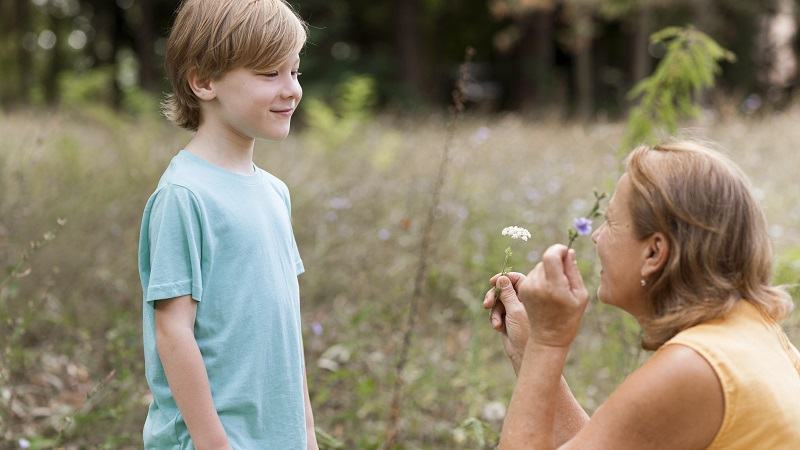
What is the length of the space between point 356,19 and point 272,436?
21303 mm

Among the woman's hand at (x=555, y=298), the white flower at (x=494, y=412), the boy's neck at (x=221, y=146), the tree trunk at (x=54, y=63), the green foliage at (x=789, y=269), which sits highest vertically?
the boy's neck at (x=221, y=146)

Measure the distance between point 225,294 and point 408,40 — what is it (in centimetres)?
1885

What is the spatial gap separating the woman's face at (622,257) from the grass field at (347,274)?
25.2 inches

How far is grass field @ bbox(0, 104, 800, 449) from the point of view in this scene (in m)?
3.52

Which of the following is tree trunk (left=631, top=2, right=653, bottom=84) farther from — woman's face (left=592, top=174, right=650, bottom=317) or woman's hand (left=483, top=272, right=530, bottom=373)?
woman's face (left=592, top=174, right=650, bottom=317)

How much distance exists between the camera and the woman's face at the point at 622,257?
173 centimetres

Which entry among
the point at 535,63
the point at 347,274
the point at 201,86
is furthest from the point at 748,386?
the point at 535,63

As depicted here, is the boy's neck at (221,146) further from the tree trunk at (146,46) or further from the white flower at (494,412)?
the tree trunk at (146,46)

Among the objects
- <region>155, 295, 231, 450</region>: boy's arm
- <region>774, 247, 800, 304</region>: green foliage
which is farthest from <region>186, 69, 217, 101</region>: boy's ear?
<region>774, 247, 800, 304</region>: green foliage

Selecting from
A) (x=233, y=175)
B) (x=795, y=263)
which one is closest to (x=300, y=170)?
(x=795, y=263)

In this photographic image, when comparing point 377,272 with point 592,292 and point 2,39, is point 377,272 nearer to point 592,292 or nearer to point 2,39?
point 592,292

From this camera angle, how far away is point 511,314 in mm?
1974

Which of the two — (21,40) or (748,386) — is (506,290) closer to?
(748,386)

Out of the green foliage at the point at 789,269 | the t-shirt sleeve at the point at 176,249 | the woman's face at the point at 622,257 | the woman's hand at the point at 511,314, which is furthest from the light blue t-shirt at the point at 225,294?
the green foliage at the point at 789,269
